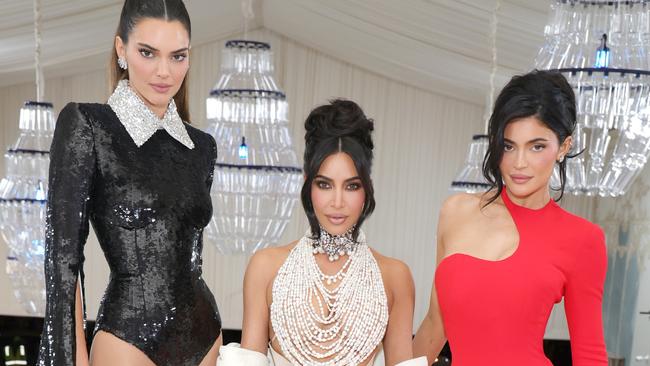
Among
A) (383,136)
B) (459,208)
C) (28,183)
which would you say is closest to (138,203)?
(459,208)

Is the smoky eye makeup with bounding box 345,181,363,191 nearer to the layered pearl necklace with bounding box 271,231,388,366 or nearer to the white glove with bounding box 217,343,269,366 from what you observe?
the layered pearl necklace with bounding box 271,231,388,366

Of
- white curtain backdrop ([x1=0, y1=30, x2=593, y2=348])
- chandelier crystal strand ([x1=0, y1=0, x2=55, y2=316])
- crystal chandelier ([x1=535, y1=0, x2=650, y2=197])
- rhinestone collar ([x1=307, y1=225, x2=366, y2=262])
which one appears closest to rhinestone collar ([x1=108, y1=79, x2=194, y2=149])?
rhinestone collar ([x1=307, y1=225, x2=366, y2=262])

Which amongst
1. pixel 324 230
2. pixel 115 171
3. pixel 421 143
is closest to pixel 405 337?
pixel 324 230

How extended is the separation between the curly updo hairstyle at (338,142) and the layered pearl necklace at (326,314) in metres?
0.12

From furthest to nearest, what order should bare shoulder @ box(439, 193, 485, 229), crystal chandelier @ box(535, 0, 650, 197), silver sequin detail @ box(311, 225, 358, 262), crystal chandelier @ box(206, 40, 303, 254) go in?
crystal chandelier @ box(206, 40, 303, 254)
crystal chandelier @ box(535, 0, 650, 197)
bare shoulder @ box(439, 193, 485, 229)
silver sequin detail @ box(311, 225, 358, 262)

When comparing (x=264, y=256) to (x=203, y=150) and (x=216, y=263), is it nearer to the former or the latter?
(x=203, y=150)

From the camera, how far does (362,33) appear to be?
8.73 meters

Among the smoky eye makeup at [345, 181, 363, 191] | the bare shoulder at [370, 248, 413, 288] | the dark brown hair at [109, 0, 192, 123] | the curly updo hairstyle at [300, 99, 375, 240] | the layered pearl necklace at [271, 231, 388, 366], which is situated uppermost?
the dark brown hair at [109, 0, 192, 123]

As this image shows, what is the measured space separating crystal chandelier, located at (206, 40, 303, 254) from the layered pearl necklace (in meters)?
4.17

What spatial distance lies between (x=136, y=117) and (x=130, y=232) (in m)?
0.27

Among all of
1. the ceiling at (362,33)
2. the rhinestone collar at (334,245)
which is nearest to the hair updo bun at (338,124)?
the rhinestone collar at (334,245)

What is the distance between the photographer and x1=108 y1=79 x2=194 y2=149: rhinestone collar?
209 cm

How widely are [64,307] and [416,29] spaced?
596 cm

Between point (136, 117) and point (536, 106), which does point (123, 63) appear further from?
point (536, 106)
